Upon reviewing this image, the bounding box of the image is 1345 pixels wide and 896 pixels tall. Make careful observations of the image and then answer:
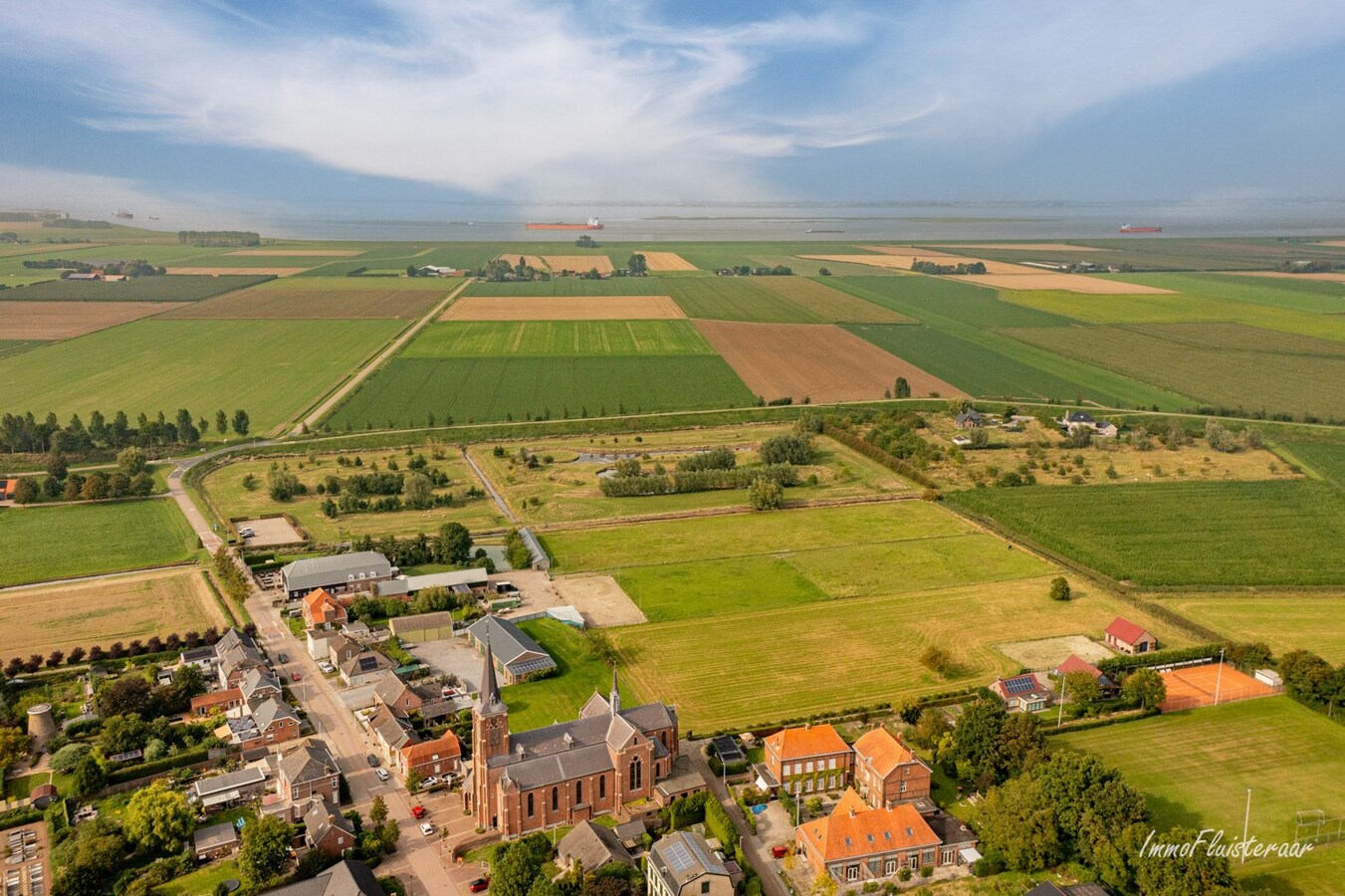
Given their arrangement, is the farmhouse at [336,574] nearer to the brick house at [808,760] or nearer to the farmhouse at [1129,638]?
the brick house at [808,760]

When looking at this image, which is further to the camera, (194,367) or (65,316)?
(65,316)

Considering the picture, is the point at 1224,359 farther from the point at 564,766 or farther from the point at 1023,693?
the point at 564,766

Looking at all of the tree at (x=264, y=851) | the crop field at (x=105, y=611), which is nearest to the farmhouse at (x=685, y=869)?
the tree at (x=264, y=851)

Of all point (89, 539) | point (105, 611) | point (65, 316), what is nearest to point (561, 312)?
point (65, 316)

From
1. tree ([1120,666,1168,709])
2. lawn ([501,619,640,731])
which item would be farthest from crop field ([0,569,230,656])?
tree ([1120,666,1168,709])

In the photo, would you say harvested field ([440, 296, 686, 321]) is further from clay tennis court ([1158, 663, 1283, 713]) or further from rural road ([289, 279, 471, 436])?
clay tennis court ([1158, 663, 1283, 713])
